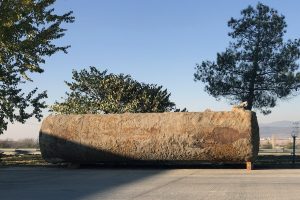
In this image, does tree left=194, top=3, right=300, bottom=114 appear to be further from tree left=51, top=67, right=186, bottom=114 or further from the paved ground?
the paved ground

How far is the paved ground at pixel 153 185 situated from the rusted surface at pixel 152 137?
817 mm

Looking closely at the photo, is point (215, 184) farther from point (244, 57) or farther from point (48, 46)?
point (244, 57)

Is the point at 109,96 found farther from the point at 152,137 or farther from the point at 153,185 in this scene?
the point at 153,185

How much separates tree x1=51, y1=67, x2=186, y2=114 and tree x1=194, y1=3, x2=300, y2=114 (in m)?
2.82

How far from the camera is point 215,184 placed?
12.7 meters

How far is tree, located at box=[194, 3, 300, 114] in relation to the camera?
1051 inches

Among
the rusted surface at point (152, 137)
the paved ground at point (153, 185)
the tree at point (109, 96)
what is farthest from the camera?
the tree at point (109, 96)

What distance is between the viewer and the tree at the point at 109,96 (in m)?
26.2

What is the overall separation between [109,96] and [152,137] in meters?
9.43

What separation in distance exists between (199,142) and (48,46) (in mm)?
7625

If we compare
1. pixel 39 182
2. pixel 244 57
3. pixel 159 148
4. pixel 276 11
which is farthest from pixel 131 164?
pixel 276 11

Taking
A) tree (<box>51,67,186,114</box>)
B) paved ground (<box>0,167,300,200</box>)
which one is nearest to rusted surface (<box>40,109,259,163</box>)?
paved ground (<box>0,167,300,200</box>)

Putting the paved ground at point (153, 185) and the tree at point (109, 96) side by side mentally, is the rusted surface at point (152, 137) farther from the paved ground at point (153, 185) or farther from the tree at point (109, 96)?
the tree at point (109, 96)

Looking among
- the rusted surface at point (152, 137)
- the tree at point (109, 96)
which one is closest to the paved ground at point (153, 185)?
the rusted surface at point (152, 137)
